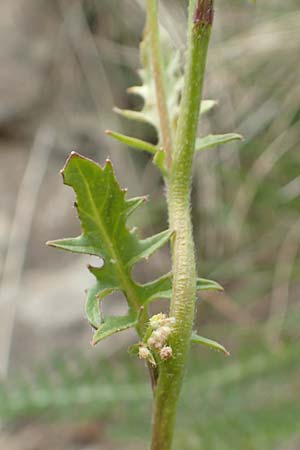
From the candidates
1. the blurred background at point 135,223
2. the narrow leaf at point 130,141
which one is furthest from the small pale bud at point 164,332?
the blurred background at point 135,223

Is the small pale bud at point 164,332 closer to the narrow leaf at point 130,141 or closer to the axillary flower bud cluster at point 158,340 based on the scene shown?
the axillary flower bud cluster at point 158,340

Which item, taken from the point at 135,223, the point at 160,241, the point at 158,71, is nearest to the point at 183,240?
the point at 160,241

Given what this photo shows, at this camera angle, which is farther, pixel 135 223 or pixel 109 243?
pixel 135 223

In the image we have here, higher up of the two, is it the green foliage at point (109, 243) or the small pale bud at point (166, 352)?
the green foliage at point (109, 243)

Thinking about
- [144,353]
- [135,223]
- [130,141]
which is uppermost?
[135,223]

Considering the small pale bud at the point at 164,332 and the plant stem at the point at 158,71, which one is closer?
the small pale bud at the point at 164,332

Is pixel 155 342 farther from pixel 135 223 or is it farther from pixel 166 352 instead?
pixel 135 223

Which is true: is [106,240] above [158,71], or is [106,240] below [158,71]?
below

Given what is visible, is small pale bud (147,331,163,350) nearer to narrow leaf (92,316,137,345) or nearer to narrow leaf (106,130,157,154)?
narrow leaf (92,316,137,345)
